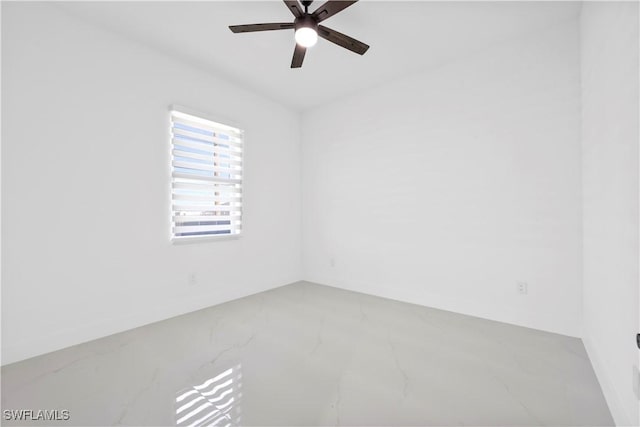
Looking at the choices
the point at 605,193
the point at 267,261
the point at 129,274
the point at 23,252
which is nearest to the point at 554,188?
the point at 605,193

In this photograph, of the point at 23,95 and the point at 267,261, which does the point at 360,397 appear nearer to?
the point at 267,261

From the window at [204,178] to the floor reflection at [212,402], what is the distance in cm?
163

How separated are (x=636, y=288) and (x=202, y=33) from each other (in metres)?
3.33

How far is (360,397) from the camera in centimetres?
153

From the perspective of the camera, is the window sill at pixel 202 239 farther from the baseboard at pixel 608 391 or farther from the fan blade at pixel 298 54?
the baseboard at pixel 608 391

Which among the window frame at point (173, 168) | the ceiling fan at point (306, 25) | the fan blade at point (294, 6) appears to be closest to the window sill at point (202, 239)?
the window frame at point (173, 168)

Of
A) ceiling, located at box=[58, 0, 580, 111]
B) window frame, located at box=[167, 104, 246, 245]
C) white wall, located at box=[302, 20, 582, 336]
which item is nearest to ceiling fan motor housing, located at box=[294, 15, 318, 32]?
ceiling, located at box=[58, 0, 580, 111]

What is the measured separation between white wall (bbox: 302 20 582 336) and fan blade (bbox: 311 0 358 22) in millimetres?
1670

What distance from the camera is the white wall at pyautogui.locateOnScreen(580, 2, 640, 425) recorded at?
1226 mm

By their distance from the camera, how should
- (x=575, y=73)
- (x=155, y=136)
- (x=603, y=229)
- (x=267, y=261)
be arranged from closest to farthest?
(x=603, y=229), (x=575, y=73), (x=155, y=136), (x=267, y=261)

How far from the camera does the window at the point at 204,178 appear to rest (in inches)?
113

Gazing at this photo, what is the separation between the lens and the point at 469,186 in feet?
9.25

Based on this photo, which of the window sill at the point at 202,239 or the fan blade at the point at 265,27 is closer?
the fan blade at the point at 265,27

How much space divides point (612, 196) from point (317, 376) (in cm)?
198
